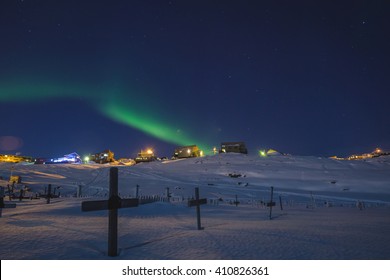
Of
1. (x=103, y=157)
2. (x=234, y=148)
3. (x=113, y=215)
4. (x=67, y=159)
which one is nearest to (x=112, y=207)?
(x=113, y=215)

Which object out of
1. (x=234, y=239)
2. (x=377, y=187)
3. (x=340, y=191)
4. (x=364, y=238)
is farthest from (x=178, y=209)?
(x=377, y=187)

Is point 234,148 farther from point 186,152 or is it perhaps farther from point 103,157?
point 103,157

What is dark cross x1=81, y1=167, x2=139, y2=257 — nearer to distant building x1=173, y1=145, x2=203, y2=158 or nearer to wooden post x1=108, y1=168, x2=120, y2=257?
wooden post x1=108, y1=168, x2=120, y2=257

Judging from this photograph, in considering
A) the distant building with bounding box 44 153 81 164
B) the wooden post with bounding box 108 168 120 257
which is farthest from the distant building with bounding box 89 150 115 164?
the wooden post with bounding box 108 168 120 257

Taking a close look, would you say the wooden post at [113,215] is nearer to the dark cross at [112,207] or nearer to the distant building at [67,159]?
the dark cross at [112,207]

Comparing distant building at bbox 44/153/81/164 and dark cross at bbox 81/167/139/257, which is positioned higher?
distant building at bbox 44/153/81/164

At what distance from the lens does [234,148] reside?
118 meters

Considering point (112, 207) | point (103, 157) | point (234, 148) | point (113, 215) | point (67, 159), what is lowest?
point (113, 215)

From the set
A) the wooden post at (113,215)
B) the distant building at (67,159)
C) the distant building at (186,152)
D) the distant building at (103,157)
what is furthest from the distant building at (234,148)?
the wooden post at (113,215)

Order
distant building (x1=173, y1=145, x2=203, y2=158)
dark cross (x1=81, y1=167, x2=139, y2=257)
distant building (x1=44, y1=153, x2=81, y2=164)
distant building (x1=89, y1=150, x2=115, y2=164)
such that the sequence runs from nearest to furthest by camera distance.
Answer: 1. dark cross (x1=81, y1=167, x2=139, y2=257)
2. distant building (x1=173, y1=145, x2=203, y2=158)
3. distant building (x1=44, y1=153, x2=81, y2=164)
4. distant building (x1=89, y1=150, x2=115, y2=164)

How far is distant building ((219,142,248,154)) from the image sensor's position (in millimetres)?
117688

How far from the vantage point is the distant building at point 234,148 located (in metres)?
118
